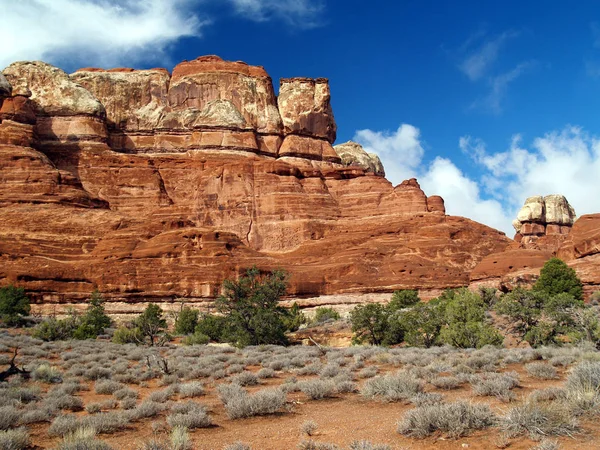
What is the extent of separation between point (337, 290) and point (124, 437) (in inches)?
1799

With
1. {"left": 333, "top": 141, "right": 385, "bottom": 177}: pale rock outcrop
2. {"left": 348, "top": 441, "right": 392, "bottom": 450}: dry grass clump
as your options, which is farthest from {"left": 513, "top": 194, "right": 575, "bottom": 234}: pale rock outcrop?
{"left": 348, "top": 441, "right": 392, "bottom": 450}: dry grass clump

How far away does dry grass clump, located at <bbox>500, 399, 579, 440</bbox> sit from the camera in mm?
6625

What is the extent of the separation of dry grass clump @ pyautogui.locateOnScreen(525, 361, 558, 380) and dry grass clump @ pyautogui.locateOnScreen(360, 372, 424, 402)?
254 cm

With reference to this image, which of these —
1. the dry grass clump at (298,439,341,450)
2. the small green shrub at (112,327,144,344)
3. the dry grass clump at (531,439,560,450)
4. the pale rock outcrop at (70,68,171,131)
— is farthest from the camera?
the pale rock outcrop at (70,68,171,131)

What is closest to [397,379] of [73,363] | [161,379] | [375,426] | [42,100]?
[375,426]

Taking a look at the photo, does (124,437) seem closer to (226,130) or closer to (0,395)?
(0,395)

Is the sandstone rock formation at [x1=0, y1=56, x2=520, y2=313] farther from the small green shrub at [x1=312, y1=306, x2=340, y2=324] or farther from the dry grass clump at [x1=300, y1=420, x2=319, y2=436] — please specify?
the dry grass clump at [x1=300, y1=420, x2=319, y2=436]

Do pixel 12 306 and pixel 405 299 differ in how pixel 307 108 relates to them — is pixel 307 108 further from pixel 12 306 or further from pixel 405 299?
pixel 12 306

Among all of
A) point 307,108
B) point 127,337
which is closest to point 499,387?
point 127,337

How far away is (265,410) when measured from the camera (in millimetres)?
9461

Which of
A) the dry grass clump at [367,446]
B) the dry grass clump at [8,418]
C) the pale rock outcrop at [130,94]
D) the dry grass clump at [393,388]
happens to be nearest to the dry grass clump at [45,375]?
the dry grass clump at [8,418]

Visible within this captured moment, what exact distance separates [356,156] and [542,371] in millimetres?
87451

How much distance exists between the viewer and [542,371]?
11.2 meters

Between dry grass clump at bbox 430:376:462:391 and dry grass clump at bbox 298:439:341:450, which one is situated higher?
dry grass clump at bbox 430:376:462:391
